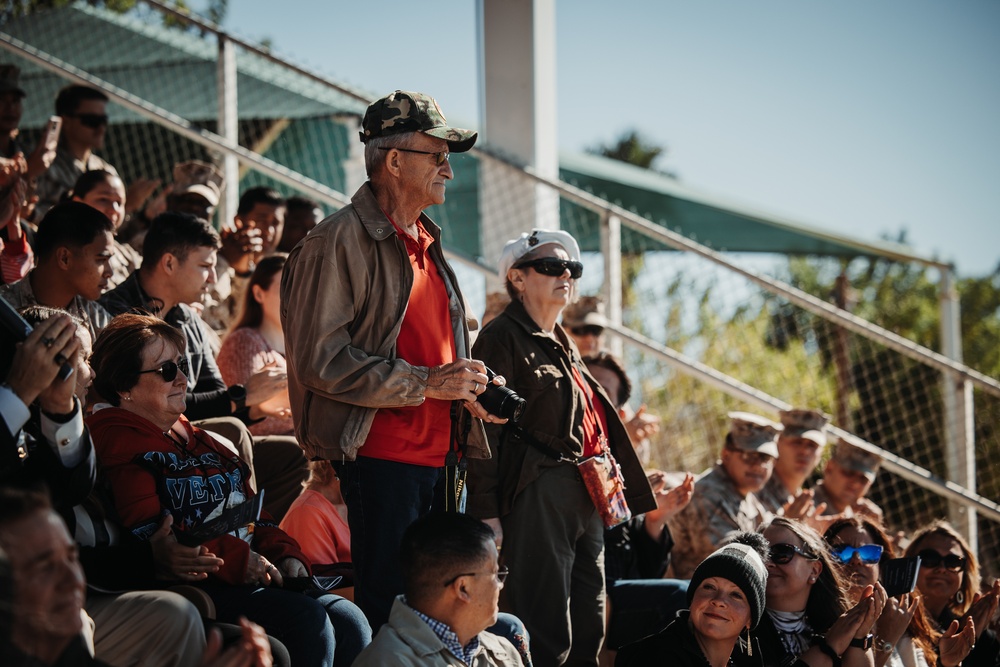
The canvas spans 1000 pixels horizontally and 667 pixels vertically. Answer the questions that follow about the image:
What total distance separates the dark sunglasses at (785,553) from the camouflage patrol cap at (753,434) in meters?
1.25

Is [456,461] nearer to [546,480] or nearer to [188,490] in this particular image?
[546,480]

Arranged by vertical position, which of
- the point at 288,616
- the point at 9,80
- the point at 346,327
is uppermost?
the point at 9,80

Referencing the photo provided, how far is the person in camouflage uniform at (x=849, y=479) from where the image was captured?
20.2 feet

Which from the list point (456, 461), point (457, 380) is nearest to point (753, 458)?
point (456, 461)

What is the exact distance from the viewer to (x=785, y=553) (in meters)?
4.37

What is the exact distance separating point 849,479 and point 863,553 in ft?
5.27

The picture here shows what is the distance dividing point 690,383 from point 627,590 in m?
3.74

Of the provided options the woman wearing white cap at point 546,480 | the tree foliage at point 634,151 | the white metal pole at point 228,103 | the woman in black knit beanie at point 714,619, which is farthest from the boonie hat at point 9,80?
the tree foliage at point 634,151

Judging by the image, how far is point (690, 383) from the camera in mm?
8539

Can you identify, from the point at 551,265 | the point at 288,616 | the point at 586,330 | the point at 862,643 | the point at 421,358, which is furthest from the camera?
the point at 586,330

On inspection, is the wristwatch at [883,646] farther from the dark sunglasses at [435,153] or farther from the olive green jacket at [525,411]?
the dark sunglasses at [435,153]

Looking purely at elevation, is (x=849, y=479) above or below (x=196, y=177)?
below

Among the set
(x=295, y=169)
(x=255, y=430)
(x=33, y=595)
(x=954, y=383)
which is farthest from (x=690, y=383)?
(x=33, y=595)

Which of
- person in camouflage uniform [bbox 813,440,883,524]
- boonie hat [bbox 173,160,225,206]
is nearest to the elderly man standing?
boonie hat [bbox 173,160,225,206]
